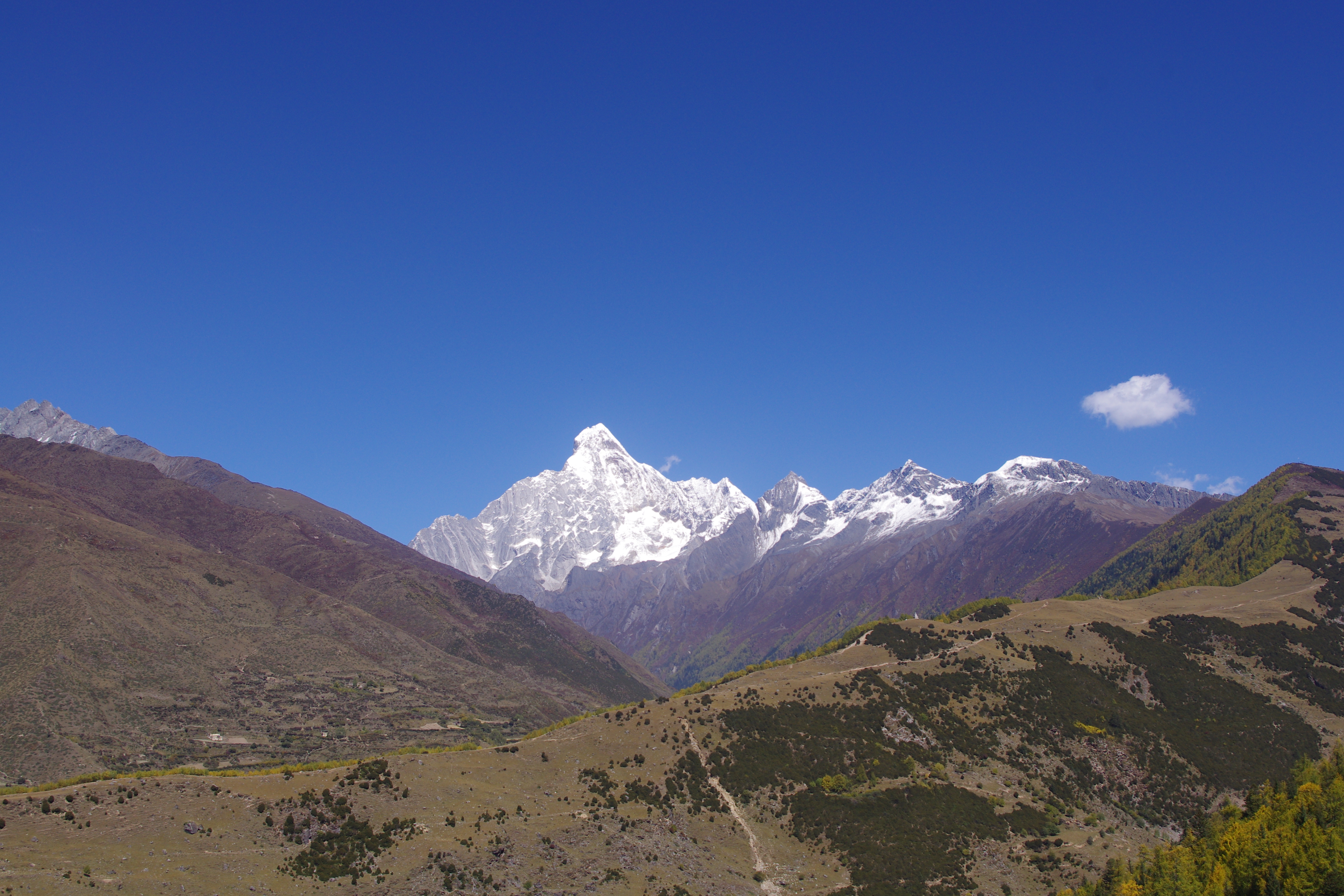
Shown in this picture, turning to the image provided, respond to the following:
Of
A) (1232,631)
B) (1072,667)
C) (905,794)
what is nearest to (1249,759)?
(1072,667)

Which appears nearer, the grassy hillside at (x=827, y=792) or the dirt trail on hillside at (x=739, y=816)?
the grassy hillside at (x=827, y=792)

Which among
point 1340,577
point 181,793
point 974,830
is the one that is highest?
point 1340,577

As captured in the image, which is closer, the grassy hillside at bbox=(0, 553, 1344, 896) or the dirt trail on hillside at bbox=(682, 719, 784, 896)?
the grassy hillside at bbox=(0, 553, 1344, 896)

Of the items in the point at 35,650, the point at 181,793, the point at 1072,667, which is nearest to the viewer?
the point at 181,793

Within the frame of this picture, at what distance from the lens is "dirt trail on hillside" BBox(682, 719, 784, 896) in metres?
82.2

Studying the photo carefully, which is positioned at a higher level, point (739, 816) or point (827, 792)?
point (827, 792)

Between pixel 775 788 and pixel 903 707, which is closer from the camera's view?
pixel 775 788

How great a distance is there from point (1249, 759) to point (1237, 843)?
50926 mm

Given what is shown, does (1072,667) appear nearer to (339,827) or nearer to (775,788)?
(775,788)

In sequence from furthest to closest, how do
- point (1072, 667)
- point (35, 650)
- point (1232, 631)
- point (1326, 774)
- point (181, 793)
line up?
point (35, 650) → point (1232, 631) → point (1072, 667) → point (1326, 774) → point (181, 793)

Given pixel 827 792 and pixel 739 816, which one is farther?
pixel 827 792

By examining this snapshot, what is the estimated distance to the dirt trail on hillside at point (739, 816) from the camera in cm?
8219

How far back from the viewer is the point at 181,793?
74375mm

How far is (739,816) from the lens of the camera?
9231 centimetres
